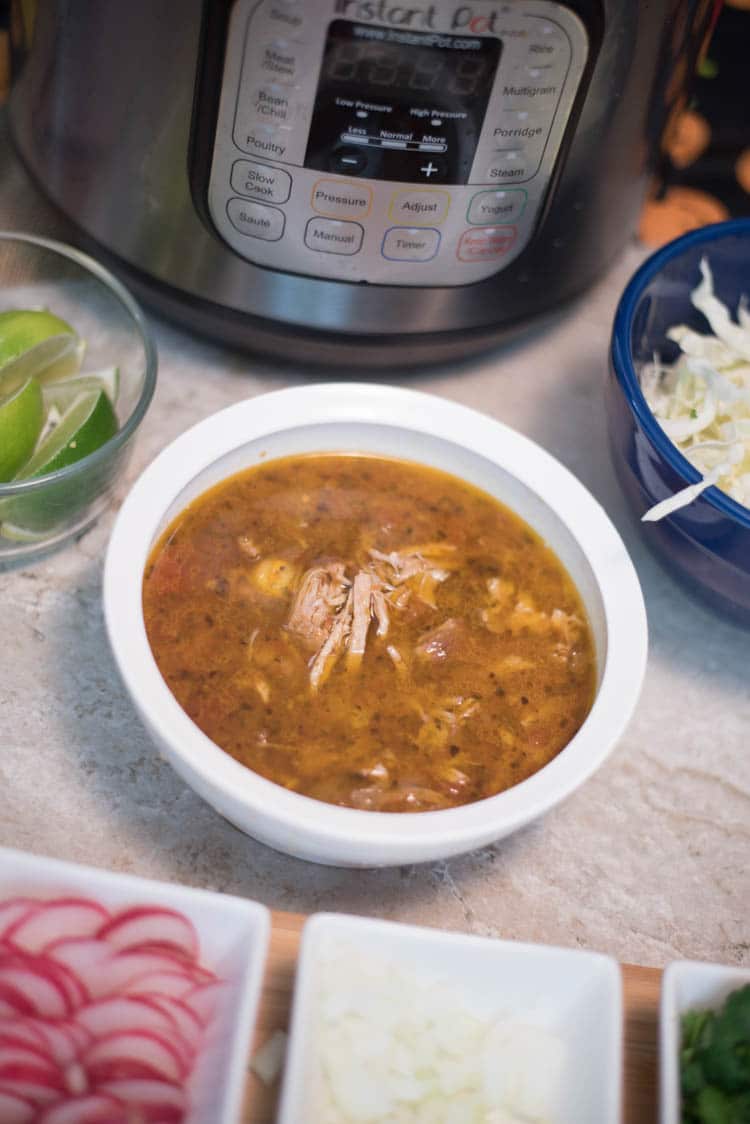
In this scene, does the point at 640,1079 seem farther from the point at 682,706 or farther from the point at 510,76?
the point at 510,76

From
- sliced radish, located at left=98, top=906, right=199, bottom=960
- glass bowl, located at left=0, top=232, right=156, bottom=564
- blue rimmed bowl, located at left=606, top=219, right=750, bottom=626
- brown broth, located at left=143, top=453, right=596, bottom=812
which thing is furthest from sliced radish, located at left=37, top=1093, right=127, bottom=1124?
blue rimmed bowl, located at left=606, top=219, right=750, bottom=626

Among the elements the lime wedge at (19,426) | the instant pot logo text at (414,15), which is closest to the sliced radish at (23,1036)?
the lime wedge at (19,426)

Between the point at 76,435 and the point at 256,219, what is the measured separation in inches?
9.2

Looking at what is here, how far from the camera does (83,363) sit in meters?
1.13

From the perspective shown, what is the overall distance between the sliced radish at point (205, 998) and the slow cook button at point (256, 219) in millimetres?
598

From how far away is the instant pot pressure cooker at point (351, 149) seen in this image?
864 millimetres

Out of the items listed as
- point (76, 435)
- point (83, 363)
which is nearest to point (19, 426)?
point (76, 435)

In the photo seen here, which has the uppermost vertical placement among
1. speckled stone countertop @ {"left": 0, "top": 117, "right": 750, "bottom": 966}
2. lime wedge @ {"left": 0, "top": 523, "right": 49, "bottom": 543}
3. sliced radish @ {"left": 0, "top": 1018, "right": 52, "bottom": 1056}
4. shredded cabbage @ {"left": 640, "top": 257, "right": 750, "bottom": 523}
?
shredded cabbage @ {"left": 640, "top": 257, "right": 750, "bottom": 523}

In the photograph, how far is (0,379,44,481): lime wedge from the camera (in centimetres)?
94

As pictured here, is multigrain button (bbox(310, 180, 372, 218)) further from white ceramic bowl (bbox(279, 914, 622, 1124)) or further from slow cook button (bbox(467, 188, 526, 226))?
white ceramic bowl (bbox(279, 914, 622, 1124))

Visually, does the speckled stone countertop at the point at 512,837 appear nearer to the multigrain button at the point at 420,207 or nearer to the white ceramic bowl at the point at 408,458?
the white ceramic bowl at the point at 408,458

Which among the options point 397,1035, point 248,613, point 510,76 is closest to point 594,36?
point 510,76

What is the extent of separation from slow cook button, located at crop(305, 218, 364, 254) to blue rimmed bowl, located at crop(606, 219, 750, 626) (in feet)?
0.78

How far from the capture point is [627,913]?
902mm
